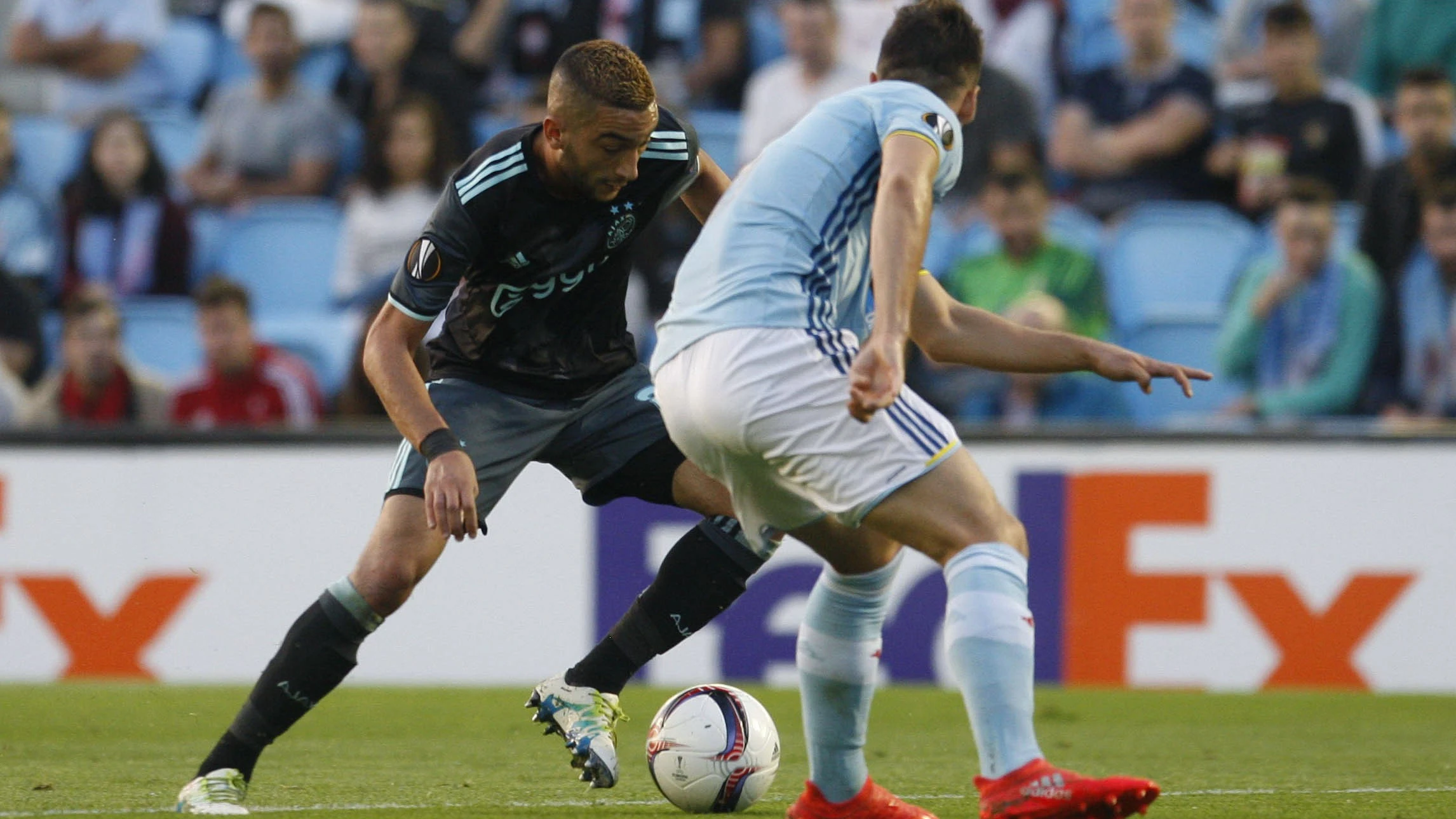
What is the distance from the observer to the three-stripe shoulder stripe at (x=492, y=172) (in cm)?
441

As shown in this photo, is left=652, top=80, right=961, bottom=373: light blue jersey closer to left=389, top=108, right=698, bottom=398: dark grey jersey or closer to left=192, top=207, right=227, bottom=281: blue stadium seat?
left=389, top=108, right=698, bottom=398: dark grey jersey

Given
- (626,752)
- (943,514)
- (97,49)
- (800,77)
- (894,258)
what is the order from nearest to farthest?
(894,258) < (943,514) < (626,752) < (800,77) < (97,49)

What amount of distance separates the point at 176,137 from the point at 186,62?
2.18 feet

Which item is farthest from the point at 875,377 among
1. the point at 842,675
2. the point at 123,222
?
the point at 123,222

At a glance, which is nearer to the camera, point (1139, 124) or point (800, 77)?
point (800, 77)

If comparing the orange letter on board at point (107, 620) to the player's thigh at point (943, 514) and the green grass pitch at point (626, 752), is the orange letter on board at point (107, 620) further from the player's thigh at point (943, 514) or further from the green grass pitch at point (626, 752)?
the player's thigh at point (943, 514)

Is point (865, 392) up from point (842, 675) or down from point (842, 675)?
up

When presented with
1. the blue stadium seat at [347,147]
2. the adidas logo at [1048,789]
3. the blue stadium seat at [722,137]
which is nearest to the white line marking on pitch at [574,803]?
the adidas logo at [1048,789]

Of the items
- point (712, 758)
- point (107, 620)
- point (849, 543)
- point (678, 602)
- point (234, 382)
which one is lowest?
point (107, 620)

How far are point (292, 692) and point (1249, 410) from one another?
6.02 metres

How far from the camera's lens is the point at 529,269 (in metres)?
4.66

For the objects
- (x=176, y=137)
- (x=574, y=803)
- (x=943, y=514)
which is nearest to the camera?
(x=943, y=514)

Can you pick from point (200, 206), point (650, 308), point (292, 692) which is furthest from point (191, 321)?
point (292, 692)

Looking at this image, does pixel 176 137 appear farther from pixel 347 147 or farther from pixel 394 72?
pixel 394 72
